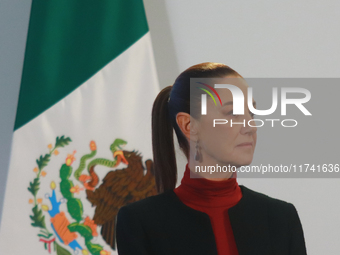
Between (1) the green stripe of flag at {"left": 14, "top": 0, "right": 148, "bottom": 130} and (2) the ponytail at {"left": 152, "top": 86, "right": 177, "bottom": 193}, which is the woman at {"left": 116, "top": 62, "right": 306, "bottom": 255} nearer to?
(2) the ponytail at {"left": 152, "top": 86, "right": 177, "bottom": 193}

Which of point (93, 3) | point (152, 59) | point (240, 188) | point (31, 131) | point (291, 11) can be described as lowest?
point (240, 188)

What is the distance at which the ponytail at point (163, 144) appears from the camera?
981 mm

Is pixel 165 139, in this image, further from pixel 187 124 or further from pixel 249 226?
pixel 249 226

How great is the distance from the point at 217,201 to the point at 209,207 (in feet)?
0.07

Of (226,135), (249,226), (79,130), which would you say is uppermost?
(79,130)

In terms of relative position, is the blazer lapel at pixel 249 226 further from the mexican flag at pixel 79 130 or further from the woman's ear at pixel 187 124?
the mexican flag at pixel 79 130


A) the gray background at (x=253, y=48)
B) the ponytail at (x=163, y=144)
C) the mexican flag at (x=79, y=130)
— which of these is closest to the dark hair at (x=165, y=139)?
the ponytail at (x=163, y=144)

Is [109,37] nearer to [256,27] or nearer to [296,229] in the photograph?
[256,27]

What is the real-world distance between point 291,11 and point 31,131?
3.73 ft

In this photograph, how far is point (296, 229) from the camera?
36.8 inches

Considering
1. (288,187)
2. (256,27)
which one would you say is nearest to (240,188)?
(288,187)

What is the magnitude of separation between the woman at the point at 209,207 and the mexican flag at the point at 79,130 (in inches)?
27.3

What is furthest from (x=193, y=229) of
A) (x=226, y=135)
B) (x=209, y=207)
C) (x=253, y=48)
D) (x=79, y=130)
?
(x=253, y=48)

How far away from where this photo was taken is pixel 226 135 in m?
0.86
